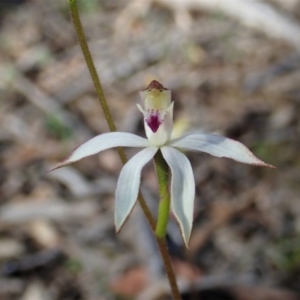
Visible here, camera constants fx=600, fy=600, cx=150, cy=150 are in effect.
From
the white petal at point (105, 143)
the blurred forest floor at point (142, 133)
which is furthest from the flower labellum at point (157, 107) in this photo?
the blurred forest floor at point (142, 133)

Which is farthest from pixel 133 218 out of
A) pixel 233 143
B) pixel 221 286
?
pixel 233 143

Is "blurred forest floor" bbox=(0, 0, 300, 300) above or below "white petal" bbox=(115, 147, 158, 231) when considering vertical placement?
below

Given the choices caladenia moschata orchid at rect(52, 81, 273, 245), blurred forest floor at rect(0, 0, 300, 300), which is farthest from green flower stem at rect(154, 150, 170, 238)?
blurred forest floor at rect(0, 0, 300, 300)

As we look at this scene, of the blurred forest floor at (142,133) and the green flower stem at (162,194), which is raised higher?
the green flower stem at (162,194)

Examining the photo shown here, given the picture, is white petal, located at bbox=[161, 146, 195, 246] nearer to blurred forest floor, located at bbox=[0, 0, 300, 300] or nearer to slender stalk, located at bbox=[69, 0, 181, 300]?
slender stalk, located at bbox=[69, 0, 181, 300]

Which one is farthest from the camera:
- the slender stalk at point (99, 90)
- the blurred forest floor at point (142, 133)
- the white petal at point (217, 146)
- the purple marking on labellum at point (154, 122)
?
the blurred forest floor at point (142, 133)

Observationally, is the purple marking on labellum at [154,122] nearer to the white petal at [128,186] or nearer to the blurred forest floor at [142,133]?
the white petal at [128,186]

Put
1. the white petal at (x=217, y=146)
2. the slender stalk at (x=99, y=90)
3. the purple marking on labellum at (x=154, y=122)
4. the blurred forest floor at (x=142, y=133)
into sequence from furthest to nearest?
1. the blurred forest floor at (x=142, y=133)
2. the purple marking on labellum at (x=154, y=122)
3. the white petal at (x=217, y=146)
4. the slender stalk at (x=99, y=90)
